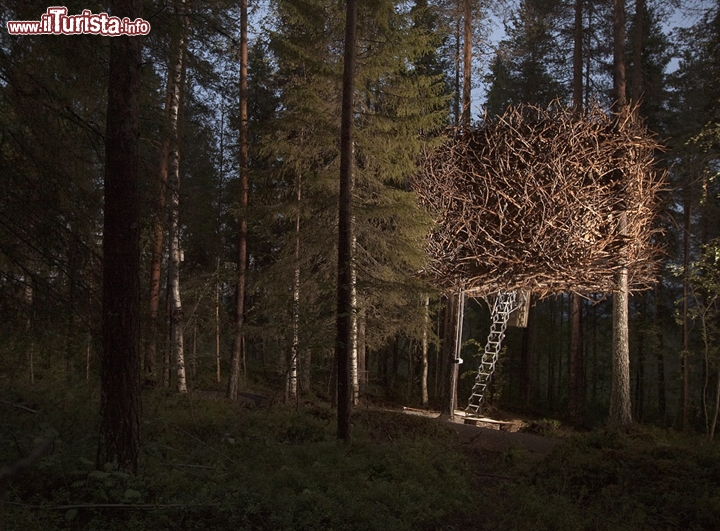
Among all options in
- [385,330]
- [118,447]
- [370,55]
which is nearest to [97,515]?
[118,447]

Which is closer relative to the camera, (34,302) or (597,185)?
(34,302)

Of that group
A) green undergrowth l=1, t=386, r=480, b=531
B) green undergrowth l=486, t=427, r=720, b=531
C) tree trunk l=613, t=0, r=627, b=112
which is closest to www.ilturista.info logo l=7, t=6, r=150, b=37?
green undergrowth l=1, t=386, r=480, b=531

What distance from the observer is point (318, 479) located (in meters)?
6.17

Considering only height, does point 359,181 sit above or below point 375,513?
above

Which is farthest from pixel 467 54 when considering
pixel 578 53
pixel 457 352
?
pixel 457 352

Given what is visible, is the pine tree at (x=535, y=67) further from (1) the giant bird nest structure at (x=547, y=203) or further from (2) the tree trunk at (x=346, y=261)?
(2) the tree trunk at (x=346, y=261)

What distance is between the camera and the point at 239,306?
491 inches

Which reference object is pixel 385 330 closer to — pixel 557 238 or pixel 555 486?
pixel 557 238

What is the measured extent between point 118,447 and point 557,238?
8489 millimetres

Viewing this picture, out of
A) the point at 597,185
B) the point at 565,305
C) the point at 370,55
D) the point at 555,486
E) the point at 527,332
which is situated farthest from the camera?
the point at 565,305

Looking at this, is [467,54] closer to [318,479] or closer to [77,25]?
[77,25]

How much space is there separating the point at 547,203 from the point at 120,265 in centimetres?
804

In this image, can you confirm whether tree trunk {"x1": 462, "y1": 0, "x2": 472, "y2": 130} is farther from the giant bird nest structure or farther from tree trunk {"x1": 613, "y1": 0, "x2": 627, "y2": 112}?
tree trunk {"x1": 613, "y1": 0, "x2": 627, "y2": 112}

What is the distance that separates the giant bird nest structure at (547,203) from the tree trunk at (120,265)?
23.6 feet
